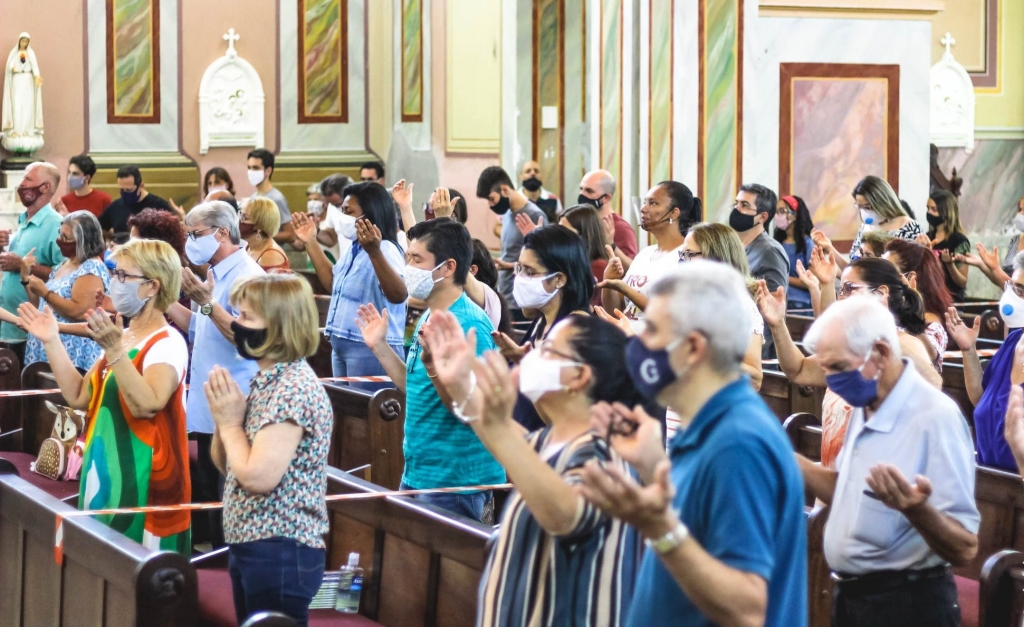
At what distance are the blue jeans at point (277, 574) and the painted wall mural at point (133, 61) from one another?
A: 12106mm

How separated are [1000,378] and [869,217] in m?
2.43

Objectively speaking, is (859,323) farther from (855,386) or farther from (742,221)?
(742,221)

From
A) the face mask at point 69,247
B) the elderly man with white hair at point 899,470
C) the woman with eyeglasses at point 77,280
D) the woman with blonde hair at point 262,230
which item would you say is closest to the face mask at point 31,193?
the woman with eyeglasses at point 77,280

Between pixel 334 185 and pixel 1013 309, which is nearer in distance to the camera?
pixel 1013 309

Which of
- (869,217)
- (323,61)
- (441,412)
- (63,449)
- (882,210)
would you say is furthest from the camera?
(323,61)

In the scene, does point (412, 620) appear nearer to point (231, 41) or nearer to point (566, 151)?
point (566, 151)

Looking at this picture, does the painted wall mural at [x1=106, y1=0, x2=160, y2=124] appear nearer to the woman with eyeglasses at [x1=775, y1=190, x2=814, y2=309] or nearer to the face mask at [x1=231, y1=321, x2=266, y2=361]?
the woman with eyeglasses at [x1=775, y1=190, x2=814, y2=309]

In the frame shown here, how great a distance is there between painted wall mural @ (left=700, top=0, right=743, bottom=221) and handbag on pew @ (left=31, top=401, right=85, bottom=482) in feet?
16.5

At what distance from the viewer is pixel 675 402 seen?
2.10m

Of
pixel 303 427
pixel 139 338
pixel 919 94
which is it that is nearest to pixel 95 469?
pixel 139 338

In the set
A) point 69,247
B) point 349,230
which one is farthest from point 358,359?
point 69,247

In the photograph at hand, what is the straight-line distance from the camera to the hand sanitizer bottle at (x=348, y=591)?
3.79 meters

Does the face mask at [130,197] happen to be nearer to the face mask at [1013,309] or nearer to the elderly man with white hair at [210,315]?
the elderly man with white hair at [210,315]

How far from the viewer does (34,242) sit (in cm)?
730
